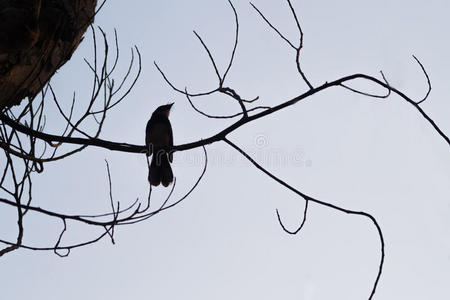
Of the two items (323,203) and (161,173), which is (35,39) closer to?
(323,203)

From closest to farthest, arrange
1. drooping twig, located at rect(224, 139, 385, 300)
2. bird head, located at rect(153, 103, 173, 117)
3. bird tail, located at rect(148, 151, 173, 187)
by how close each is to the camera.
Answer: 1. drooping twig, located at rect(224, 139, 385, 300)
2. bird tail, located at rect(148, 151, 173, 187)
3. bird head, located at rect(153, 103, 173, 117)

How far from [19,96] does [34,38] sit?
1.74 feet

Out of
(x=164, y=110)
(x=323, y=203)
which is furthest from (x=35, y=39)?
(x=164, y=110)

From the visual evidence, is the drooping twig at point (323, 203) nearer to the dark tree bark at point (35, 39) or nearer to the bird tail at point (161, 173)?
the dark tree bark at point (35, 39)

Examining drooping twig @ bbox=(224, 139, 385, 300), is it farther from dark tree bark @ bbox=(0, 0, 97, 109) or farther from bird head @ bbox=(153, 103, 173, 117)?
bird head @ bbox=(153, 103, 173, 117)

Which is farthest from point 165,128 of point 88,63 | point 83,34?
point 83,34

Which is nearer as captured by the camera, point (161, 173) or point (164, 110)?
point (161, 173)

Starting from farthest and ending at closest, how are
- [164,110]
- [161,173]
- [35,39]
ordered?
1. [164,110]
2. [161,173]
3. [35,39]

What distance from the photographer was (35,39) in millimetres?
1791

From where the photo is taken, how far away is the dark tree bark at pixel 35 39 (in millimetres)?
1762

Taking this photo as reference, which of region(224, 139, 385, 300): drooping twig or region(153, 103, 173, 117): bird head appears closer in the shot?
region(224, 139, 385, 300): drooping twig

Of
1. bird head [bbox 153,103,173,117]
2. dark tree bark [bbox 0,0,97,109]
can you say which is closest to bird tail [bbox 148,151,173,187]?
bird head [bbox 153,103,173,117]

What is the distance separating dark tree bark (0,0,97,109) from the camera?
176cm

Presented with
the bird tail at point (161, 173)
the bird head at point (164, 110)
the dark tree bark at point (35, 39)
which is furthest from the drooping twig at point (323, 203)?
the bird head at point (164, 110)
